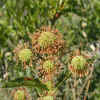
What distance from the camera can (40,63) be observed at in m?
1.93

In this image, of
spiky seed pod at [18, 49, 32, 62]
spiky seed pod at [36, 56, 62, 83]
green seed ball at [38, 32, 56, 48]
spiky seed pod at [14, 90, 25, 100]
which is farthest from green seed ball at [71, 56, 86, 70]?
spiky seed pod at [14, 90, 25, 100]

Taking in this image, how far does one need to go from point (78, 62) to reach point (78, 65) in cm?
3

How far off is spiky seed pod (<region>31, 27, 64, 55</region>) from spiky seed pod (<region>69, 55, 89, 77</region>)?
166 mm

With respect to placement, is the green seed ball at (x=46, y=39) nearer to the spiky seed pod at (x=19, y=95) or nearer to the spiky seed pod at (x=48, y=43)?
the spiky seed pod at (x=48, y=43)

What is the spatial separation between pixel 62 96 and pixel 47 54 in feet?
2.94

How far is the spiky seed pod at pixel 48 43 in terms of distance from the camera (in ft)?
6.34

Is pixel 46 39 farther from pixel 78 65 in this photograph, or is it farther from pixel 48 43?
pixel 78 65

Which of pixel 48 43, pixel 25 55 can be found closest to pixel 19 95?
pixel 25 55

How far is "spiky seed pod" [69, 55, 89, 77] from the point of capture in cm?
188

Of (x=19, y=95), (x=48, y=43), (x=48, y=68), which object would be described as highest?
(x=48, y=43)

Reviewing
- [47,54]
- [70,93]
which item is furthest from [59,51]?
[70,93]

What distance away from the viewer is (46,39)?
193 centimetres

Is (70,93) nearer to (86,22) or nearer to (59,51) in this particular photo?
(59,51)

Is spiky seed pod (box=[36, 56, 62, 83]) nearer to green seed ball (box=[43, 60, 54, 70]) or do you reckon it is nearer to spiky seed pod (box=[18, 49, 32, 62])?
green seed ball (box=[43, 60, 54, 70])
